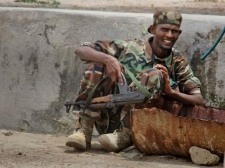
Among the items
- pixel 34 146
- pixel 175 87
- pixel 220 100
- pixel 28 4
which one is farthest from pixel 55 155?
pixel 28 4

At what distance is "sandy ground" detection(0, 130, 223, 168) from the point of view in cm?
635

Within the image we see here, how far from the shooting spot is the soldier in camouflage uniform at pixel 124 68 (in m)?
7.03

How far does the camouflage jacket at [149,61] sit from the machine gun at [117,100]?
192 millimetres

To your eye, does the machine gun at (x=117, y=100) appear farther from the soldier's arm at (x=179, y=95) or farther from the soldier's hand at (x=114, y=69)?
the soldier's arm at (x=179, y=95)

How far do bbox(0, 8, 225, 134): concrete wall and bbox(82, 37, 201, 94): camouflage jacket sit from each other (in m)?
0.46

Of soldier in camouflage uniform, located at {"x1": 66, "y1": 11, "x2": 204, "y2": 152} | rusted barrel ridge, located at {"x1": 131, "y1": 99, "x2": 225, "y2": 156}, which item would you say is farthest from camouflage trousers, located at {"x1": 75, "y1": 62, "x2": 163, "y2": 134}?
rusted barrel ridge, located at {"x1": 131, "y1": 99, "x2": 225, "y2": 156}

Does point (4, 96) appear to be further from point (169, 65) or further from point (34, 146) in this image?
point (169, 65)

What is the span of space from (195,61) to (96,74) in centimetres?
94

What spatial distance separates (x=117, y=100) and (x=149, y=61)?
0.43m

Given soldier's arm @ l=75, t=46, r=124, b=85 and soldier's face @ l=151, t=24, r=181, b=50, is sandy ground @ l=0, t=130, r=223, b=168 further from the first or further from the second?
soldier's face @ l=151, t=24, r=181, b=50

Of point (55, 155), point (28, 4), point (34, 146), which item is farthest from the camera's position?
point (28, 4)

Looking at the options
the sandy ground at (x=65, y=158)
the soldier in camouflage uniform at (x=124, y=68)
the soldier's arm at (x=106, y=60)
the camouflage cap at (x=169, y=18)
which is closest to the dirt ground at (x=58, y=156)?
the sandy ground at (x=65, y=158)

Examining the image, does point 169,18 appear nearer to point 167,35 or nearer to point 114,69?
point 167,35

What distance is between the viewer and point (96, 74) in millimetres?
7172
